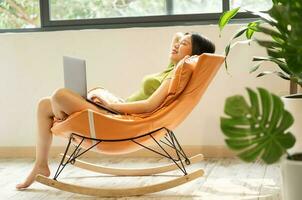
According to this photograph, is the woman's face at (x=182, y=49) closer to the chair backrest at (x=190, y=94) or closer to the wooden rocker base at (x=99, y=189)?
Result: the chair backrest at (x=190, y=94)

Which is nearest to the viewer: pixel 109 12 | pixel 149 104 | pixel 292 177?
pixel 292 177

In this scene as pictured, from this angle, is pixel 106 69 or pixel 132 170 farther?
pixel 106 69

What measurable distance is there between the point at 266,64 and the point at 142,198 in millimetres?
1544

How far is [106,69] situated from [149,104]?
1142mm

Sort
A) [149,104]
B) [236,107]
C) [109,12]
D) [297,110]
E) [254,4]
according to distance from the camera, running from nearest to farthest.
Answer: [236,107] < [297,110] < [149,104] < [254,4] < [109,12]

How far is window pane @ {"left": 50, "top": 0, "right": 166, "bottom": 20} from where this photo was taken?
4.04 metres

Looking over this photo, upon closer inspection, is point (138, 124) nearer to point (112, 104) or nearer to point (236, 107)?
point (112, 104)

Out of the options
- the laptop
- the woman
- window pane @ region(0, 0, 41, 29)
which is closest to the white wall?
window pane @ region(0, 0, 41, 29)

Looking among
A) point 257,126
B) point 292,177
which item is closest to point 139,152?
point 292,177

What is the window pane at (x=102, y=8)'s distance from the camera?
13.3ft

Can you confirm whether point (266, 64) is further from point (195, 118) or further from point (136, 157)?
point (136, 157)

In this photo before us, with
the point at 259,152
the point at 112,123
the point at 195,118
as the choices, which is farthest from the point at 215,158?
the point at 259,152

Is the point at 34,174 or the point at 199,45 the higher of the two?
the point at 199,45

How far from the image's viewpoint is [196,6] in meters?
3.99
